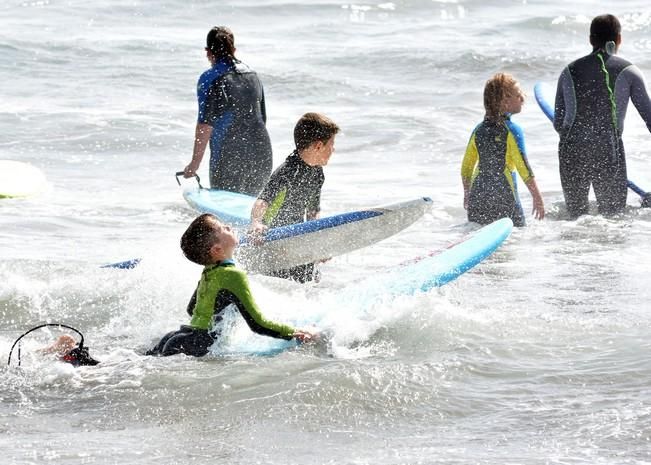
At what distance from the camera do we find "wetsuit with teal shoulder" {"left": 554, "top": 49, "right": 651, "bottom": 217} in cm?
928

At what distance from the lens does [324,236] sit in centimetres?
734

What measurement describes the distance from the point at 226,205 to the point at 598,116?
3.21 meters

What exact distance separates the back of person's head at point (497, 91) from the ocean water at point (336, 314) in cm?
106

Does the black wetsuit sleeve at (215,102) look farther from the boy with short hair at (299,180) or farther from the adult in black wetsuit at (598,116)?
the adult in black wetsuit at (598,116)

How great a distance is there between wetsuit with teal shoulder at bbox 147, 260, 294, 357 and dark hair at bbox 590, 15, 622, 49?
15.7 ft

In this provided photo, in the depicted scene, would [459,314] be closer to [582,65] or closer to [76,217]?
[582,65]

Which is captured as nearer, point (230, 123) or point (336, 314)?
point (336, 314)

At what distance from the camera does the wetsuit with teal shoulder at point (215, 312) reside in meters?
5.52

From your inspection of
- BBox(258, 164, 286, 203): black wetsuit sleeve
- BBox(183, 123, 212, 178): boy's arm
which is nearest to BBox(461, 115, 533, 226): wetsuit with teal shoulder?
BBox(183, 123, 212, 178): boy's arm

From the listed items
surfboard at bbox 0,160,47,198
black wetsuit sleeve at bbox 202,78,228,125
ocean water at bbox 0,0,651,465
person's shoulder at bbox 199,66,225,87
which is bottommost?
ocean water at bbox 0,0,651,465

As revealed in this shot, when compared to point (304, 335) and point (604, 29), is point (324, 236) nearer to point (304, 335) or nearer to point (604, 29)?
point (304, 335)

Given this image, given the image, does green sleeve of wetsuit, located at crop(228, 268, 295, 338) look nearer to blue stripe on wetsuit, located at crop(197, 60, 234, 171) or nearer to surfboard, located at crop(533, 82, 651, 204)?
blue stripe on wetsuit, located at crop(197, 60, 234, 171)

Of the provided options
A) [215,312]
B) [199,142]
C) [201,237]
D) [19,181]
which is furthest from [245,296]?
[199,142]

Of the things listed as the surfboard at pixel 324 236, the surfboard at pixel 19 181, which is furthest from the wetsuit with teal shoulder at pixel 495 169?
the surfboard at pixel 19 181
